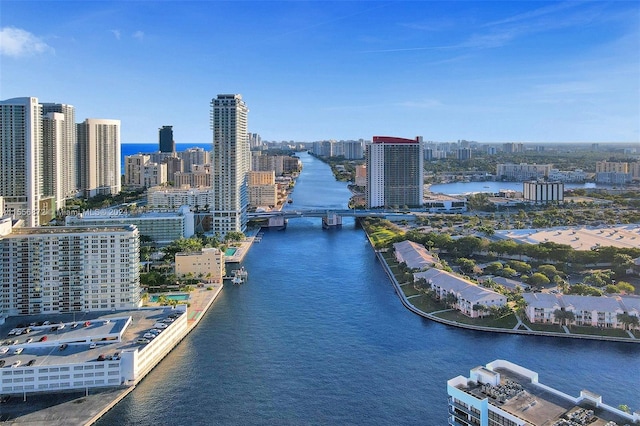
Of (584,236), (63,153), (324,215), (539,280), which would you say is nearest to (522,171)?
(324,215)

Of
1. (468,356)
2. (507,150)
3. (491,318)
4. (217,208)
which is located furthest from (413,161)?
(507,150)

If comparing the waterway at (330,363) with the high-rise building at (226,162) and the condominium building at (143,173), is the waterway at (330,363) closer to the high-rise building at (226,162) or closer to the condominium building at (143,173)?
the high-rise building at (226,162)

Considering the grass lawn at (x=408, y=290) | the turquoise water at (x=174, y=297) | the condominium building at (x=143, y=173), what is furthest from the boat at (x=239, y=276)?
the condominium building at (x=143, y=173)

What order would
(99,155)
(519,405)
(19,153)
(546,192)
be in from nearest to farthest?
(519,405), (19,153), (546,192), (99,155)

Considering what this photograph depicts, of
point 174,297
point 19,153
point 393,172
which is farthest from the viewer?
point 393,172

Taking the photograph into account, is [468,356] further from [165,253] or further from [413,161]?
[413,161]

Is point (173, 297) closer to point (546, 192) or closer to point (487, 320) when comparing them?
point (487, 320)
